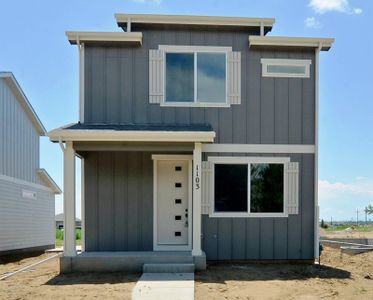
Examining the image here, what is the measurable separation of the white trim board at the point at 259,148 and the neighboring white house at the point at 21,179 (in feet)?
23.7

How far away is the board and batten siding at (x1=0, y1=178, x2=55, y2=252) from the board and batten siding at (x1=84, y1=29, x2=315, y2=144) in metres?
5.66

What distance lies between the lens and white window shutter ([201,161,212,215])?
9.38m

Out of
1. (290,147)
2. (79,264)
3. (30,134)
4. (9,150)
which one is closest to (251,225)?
(290,147)

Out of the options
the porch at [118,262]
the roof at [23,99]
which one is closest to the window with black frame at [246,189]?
the porch at [118,262]

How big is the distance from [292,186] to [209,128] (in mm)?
2377

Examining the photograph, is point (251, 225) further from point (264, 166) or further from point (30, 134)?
point (30, 134)

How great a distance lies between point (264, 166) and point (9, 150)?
28.4 feet

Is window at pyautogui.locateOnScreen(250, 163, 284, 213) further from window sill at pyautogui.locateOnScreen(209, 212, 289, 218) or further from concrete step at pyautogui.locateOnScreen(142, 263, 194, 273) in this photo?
concrete step at pyautogui.locateOnScreen(142, 263, 194, 273)

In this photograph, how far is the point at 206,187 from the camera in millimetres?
9391

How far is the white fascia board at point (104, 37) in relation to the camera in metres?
9.35

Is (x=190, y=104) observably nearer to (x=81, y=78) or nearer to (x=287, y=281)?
(x=81, y=78)

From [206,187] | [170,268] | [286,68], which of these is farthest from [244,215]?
[286,68]

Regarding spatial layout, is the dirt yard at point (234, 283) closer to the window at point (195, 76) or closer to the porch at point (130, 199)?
the porch at point (130, 199)

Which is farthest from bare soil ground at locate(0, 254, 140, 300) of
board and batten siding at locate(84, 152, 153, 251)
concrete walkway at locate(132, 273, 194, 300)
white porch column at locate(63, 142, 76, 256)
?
board and batten siding at locate(84, 152, 153, 251)
